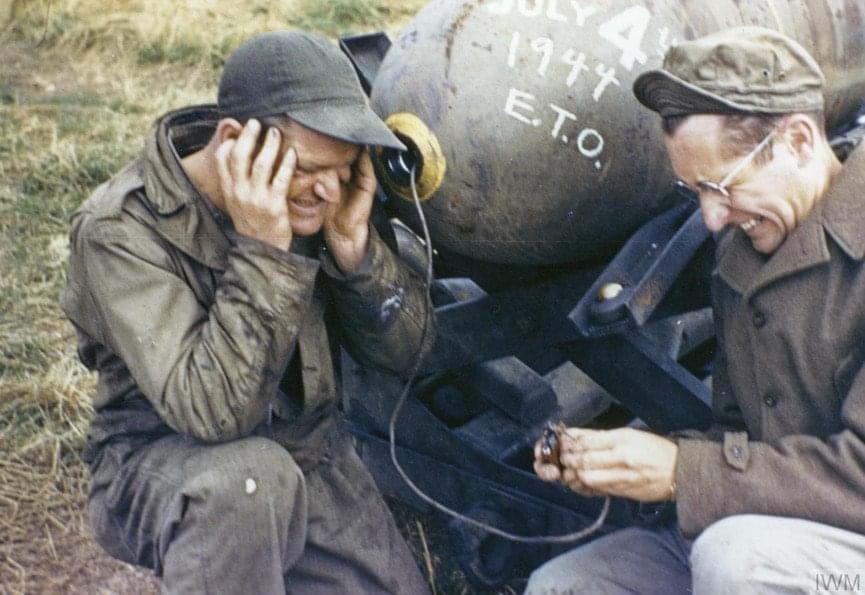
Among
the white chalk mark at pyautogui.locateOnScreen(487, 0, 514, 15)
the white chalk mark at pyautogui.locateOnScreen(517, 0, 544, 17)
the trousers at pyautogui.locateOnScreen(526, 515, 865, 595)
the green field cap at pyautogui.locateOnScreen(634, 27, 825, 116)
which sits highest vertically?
the green field cap at pyautogui.locateOnScreen(634, 27, 825, 116)

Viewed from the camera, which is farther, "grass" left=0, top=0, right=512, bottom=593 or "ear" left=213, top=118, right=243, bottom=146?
"grass" left=0, top=0, right=512, bottom=593

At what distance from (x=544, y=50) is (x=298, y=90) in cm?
60

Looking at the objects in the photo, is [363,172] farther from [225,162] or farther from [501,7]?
[501,7]

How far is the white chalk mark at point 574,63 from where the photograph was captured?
2607 millimetres

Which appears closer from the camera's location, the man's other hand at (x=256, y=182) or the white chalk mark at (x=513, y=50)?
the man's other hand at (x=256, y=182)

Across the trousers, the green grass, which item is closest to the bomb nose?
the trousers

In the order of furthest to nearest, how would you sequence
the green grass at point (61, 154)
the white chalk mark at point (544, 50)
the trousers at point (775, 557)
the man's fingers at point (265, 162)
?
the green grass at point (61, 154)
the white chalk mark at point (544, 50)
the man's fingers at point (265, 162)
the trousers at point (775, 557)

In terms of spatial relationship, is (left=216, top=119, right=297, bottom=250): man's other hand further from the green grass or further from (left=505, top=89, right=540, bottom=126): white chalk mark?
the green grass

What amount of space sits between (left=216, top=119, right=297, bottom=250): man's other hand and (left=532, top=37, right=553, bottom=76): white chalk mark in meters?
0.63

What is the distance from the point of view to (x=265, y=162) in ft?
7.84

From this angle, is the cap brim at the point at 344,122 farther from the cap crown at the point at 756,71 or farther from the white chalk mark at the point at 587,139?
the cap crown at the point at 756,71

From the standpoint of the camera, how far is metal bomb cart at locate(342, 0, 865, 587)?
2.63 meters

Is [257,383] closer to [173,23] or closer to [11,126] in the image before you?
[11,126]

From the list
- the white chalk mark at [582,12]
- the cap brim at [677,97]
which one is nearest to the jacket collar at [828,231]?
the cap brim at [677,97]
